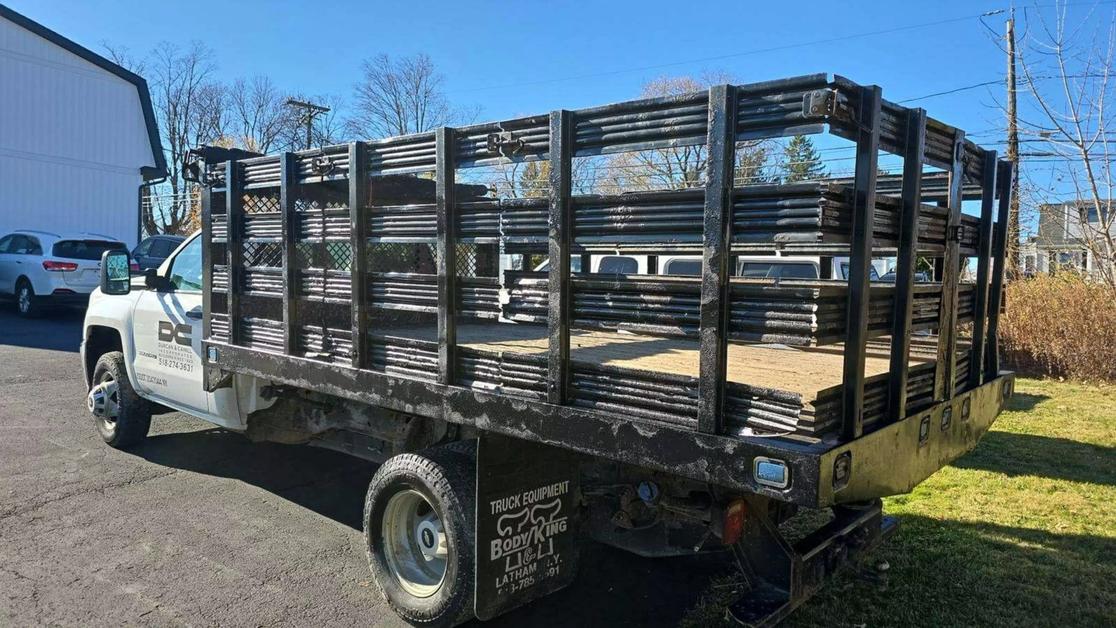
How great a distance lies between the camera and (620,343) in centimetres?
434

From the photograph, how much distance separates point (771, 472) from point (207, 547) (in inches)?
135

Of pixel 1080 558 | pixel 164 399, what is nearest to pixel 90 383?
pixel 164 399

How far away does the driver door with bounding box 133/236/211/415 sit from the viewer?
16.9ft

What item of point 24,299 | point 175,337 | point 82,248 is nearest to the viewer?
point 175,337

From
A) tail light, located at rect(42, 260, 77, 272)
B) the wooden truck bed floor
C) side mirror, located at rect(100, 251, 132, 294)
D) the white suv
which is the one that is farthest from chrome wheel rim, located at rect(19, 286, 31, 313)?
the wooden truck bed floor

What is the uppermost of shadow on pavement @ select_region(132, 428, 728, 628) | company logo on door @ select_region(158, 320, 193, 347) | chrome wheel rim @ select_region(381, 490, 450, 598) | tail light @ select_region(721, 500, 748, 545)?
company logo on door @ select_region(158, 320, 193, 347)

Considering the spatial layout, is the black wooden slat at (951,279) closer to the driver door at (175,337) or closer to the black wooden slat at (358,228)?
the black wooden slat at (358,228)

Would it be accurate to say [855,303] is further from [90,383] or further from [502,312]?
[90,383]

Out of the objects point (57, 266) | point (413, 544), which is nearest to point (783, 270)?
point (413, 544)

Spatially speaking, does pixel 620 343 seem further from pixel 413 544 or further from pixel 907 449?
pixel 907 449

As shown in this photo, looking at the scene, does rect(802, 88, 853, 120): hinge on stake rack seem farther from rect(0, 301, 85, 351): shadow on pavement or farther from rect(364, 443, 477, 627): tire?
rect(0, 301, 85, 351): shadow on pavement

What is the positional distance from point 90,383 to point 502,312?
16.9 ft

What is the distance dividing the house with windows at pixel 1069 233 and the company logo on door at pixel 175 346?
427 inches

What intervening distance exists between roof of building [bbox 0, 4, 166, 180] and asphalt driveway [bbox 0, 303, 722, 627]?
21.0 m
